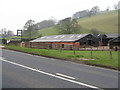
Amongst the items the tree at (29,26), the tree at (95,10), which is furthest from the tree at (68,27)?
the tree at (95,10)

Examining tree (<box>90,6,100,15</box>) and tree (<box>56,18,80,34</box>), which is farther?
tree (<box>90,6,100,15</box>)

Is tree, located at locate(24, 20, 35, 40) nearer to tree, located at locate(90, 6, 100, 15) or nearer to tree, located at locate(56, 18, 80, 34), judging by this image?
tree, located at locate(56, 18, 80, 34)

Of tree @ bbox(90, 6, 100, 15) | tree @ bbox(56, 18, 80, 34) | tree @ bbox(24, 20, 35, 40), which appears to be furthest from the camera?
tree @ bbox(90, 6, 100, 15)

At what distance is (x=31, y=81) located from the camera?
8.91 metres

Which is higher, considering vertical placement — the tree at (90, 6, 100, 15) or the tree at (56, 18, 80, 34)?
the tree at (90, 6, 100, 15)

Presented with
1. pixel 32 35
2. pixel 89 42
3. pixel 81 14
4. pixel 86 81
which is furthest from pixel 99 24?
pixel 86 81

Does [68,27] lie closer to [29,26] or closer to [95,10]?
[29,26]

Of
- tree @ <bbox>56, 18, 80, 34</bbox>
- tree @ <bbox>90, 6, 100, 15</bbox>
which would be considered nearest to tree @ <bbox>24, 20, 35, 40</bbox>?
tree @ <bbox>56, 18, 80, 34</bbox>

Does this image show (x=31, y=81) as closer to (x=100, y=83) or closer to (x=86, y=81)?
(x=86, y=81)

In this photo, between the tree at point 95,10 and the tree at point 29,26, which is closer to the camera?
the tree at point 29,26

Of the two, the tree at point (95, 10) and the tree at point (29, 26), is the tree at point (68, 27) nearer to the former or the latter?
the tree at point (29, 26)

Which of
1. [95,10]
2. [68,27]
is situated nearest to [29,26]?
[68,27]

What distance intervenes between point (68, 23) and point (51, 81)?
248ft

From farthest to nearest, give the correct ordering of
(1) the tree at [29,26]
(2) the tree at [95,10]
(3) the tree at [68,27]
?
(2) the tree at [95,10] < (1) the tree at [29,26] < (3) the tree at [68,27]
